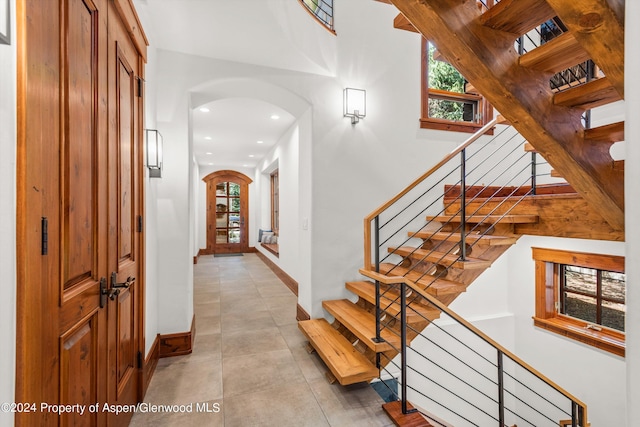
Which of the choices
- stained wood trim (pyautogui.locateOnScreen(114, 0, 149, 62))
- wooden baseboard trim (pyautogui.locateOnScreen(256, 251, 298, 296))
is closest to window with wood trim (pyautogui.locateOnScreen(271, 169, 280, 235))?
wooden baseboard trim (pyautogui.locateOnScreen(256, 251, 298, 296))

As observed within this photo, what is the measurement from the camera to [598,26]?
120 cm

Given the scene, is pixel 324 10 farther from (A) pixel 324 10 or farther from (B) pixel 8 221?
(B) pixel 8 221

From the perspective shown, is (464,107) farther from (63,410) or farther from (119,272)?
(63,410)

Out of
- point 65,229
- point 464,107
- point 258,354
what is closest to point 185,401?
point 258,354

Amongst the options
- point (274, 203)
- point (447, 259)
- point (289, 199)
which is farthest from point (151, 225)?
point (274, 203)

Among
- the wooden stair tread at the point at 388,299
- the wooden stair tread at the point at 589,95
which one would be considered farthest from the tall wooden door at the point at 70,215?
the wooden stair tread at the point at 589,95

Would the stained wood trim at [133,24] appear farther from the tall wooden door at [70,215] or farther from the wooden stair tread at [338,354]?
the wooden stair tread at [338,354]

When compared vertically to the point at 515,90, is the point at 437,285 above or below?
below

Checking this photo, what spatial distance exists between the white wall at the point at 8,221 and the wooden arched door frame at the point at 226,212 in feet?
26.6

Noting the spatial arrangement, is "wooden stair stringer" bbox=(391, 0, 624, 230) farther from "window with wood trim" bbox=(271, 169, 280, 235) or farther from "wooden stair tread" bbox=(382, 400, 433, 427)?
"window with wood trim" bbox=(271, 169, 280, 235)

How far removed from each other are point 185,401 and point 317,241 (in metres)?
1.72

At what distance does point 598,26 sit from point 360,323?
227 cm

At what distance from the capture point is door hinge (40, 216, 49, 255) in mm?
894

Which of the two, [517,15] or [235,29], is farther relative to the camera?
[235,29]
